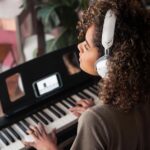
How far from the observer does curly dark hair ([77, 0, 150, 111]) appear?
1.13 m

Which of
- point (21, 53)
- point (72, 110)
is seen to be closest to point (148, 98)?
point (72, 110)

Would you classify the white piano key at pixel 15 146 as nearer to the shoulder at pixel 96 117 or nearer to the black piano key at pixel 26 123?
the black piano key at pixel 26 123

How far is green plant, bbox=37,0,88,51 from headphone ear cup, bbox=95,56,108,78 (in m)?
1.14

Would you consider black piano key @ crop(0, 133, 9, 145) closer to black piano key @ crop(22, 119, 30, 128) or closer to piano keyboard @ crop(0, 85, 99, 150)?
piano keyboard @ crop(0, 85, 99, 150)

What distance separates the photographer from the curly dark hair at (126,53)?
1.13 meters

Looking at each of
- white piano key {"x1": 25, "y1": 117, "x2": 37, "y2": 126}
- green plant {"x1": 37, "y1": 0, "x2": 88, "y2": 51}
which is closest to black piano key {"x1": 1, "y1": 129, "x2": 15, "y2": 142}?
white piano key {"x1": 25, "y1": 117, "x2": 37, "y2": 126}

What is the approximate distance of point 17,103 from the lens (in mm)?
1747

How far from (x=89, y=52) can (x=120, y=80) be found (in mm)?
142

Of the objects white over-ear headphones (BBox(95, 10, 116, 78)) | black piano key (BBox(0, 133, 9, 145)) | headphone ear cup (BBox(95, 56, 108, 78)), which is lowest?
black piano key (BBox(0, 133, 9, 145))

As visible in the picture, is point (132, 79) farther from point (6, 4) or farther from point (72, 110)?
point (6, 4)

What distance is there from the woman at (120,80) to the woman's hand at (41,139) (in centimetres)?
28

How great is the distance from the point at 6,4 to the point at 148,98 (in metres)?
1.95

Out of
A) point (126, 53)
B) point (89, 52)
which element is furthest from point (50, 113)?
point (126, 53)

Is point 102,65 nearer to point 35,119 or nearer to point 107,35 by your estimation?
→ point 107,35
